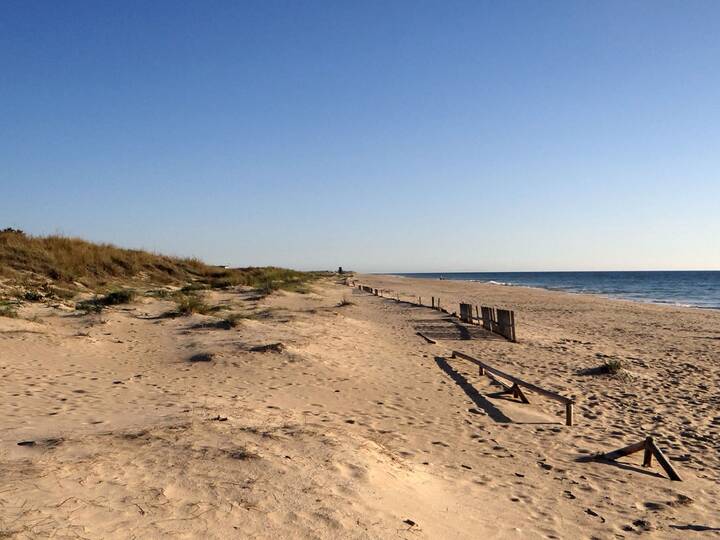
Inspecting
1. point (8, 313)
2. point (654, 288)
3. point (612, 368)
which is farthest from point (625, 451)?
point (654, 288)

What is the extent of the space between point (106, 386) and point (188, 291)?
53.4 feet

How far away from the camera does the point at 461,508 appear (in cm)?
511

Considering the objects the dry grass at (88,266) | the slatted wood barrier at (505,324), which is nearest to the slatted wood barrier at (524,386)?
the slatted wood barrier at (505,324)

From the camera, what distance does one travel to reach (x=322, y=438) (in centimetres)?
629

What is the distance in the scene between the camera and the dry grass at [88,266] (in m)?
20.7

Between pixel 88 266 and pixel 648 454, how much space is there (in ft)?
79.6

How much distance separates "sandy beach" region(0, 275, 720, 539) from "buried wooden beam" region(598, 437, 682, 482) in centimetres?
12

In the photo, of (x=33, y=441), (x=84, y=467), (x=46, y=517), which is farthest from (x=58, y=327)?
(x=46, y=517)

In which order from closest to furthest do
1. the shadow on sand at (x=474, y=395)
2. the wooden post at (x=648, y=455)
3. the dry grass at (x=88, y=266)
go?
the wooden post at (x=648, y=455) → the shadow on sand at (x=474, y=395) → the dry grass at (x=88, y=266)

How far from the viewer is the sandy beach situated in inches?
171

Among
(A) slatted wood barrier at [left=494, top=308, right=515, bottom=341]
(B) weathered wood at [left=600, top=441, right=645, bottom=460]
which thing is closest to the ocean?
(A) slatted wood barrier at [left=494, top=308, right=515, bottom=341]

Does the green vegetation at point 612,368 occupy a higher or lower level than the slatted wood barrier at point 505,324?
lower

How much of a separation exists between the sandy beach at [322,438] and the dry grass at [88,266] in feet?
20.7

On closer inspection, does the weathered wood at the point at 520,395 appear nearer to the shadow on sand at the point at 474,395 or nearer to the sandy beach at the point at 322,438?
the sandy beach at the point at 322,438
